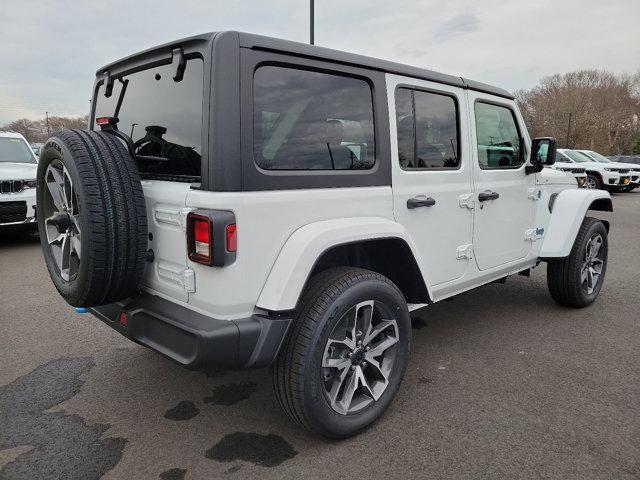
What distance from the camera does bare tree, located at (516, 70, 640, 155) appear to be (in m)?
53.7

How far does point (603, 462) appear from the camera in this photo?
225 cm

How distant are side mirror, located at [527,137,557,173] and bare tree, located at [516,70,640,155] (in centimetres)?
5406

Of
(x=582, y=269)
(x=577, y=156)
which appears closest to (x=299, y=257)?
(x=582, y=269)

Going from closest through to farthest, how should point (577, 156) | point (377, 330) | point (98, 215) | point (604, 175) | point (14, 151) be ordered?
point (98, 215) < point (377, 330) < point (14, 151) < point (604, 175) < point (577, 156)

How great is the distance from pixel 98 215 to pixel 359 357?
1.47 meters

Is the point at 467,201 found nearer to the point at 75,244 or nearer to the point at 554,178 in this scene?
the point at 554,178

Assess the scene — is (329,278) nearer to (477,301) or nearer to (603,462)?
(603,462)

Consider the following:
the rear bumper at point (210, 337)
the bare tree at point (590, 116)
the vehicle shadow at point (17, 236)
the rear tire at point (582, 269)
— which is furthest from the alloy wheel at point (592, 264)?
the bare tree at point (590, 116)

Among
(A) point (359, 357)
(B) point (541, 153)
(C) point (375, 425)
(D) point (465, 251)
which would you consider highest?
(B) point (541, 153)

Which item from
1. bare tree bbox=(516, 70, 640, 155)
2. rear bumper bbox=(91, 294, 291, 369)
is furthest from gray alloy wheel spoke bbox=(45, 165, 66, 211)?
bare tree bbox=(516, 70, 640, 155)

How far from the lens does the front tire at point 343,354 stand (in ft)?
7.22

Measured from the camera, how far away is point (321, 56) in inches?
92.3

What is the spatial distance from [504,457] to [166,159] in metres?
2.24

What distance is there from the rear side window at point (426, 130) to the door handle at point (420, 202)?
0.19 m
